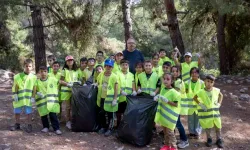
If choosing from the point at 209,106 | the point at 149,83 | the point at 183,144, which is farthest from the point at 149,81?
the point at 183,144

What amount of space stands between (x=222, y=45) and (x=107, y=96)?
7.61 m

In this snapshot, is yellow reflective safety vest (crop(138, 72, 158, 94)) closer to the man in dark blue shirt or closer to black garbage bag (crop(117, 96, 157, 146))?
black garbage bag (crop(117, 96, 157, 146))

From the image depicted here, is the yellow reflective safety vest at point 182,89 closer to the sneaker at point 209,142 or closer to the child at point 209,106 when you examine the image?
the child at point 209,106

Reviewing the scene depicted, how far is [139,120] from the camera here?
450 centimetres

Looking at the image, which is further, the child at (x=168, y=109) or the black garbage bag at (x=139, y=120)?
the black garbage bag at (x=139, y=120)

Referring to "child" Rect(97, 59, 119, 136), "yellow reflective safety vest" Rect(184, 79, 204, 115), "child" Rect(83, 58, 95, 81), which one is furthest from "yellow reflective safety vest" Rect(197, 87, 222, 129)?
"child" Rect(83, 58, 95, 81)

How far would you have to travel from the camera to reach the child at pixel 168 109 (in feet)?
13.9

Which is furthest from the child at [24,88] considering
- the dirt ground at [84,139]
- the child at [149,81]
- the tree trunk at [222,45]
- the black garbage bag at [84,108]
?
the tree trunk at [222,45]

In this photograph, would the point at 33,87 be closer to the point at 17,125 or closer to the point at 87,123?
the point at 17,125

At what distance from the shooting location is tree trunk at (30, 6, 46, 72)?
890cm

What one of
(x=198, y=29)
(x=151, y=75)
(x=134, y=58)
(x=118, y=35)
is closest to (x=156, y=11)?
(x=198, y=29)

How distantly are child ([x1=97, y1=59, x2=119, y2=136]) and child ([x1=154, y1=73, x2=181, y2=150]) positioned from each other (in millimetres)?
865

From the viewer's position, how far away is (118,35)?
25.2m

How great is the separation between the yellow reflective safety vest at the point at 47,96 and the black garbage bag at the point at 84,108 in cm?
31
